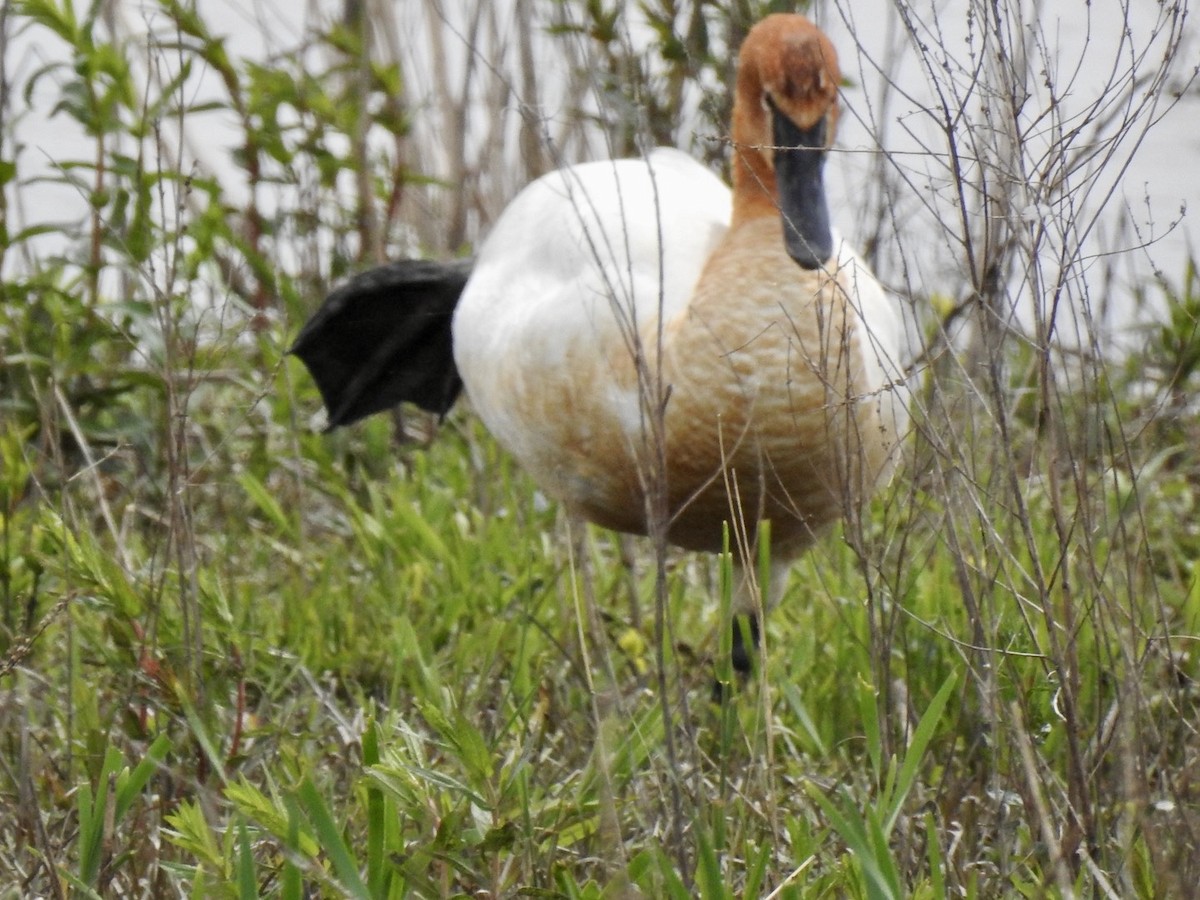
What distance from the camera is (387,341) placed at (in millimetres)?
3930

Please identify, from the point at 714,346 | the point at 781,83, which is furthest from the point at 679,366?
the point at 781,83

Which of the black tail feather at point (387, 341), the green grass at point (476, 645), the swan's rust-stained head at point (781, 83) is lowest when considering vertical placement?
the green grass at point (476, 645)

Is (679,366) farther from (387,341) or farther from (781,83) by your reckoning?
(387,341)

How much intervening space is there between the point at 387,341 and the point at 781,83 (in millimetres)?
1371

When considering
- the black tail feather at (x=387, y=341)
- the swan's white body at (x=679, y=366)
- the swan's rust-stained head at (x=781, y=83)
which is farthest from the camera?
the black tail feather at (x=387, y=341)

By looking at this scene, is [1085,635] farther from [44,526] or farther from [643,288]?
[44,526]

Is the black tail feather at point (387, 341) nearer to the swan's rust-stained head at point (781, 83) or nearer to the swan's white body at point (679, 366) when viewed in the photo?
the swan's white body at point (679, 366)

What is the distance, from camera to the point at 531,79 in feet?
13.6

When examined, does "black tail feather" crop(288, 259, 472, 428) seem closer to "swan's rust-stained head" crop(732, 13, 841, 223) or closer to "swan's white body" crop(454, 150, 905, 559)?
"swan's white body" crop(454, 150, 905, 559)

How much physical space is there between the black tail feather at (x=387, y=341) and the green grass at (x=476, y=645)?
0.51 ft

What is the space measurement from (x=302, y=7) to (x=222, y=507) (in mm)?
3807

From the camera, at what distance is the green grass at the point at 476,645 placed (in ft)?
6.10

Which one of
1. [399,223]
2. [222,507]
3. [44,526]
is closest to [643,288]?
[44,526]

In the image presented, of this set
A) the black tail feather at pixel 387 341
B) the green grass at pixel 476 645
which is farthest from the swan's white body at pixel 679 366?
the black tail feather at pixel 387 341
